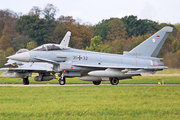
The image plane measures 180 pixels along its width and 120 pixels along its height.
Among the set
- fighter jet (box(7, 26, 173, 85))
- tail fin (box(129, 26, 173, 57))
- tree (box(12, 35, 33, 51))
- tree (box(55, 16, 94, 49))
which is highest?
tree (box(55, 16, 94, 49))

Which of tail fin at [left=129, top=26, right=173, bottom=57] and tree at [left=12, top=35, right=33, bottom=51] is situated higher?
tree at [left=12, top=35, right=33, bottom=51]

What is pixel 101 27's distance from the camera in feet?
269

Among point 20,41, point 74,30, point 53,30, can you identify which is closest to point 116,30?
point 74,30

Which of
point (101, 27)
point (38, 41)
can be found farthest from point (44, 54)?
point (101, 27)

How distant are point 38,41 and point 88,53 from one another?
40.3 meters

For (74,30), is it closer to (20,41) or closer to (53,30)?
(53,30)

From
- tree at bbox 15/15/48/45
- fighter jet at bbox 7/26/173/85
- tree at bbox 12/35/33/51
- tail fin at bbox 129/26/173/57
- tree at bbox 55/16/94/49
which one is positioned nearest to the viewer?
fighter jet at bbox 7/26/173/85

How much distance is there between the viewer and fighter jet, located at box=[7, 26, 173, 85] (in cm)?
1880

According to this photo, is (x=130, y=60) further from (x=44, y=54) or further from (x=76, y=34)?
(x=76, y=34)

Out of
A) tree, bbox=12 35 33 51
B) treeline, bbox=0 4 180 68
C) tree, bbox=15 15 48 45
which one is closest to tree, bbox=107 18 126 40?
treeline, bbox=0 4 180 68

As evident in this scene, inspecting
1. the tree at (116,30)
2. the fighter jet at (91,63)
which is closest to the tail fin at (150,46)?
the fighter jet at (91,63)

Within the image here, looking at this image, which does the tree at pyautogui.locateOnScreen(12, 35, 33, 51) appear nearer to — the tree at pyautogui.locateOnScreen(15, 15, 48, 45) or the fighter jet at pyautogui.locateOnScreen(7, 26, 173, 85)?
the tree at pyautogui.locateOnScreen(15, 15, 48, 45)

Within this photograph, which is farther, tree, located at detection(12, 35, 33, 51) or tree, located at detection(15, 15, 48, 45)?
tree, located at detection(15, 15, 48, 45)

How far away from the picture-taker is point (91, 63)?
19625mm
